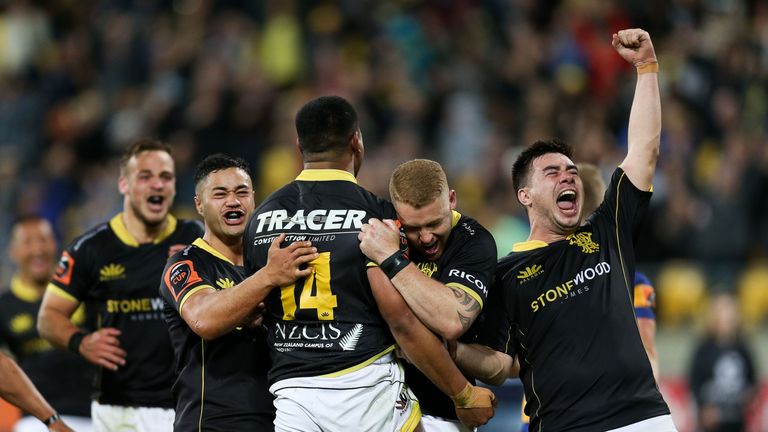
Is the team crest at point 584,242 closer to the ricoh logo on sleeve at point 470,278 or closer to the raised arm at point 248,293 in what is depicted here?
the ricoh logo on sleeve at point 470,278

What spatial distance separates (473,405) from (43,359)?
433cm

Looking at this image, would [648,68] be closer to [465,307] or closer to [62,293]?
[465,307]

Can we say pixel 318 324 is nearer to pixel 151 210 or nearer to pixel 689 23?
pixel 151 210

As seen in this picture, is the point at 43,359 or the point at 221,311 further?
the point at 43,359

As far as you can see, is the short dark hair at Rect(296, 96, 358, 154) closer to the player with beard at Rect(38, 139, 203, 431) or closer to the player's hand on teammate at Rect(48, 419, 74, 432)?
the player with beard at Rect(38, 139, 203, 431)

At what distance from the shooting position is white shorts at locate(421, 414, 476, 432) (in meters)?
6.12

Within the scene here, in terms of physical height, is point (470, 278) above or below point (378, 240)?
below

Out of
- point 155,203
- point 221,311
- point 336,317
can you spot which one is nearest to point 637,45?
point 336,317

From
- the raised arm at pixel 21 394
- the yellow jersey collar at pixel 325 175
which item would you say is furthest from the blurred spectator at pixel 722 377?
the raised arm at pixel 21 394

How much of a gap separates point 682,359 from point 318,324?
8.50 meters

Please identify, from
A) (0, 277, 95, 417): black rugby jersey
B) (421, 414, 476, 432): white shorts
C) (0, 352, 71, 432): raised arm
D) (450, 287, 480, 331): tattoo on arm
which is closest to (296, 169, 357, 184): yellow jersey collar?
(450, 287, 480, 331): tattoo on arm

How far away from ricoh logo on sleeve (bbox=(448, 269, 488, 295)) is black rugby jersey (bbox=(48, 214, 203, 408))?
2.57m

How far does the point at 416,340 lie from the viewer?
18.1ft

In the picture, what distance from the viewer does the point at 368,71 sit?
1609cm
